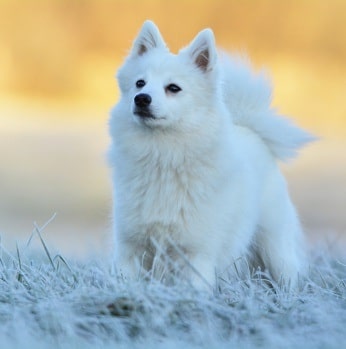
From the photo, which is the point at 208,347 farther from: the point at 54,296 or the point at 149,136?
the point at 149,136

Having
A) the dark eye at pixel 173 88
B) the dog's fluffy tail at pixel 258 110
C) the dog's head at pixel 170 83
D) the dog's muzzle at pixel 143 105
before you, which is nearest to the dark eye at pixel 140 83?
the dog's head at pixel 170 83

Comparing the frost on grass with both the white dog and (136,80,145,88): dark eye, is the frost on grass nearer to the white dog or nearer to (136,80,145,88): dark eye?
the white dog

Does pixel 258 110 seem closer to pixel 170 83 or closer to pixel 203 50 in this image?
pixel 203 50

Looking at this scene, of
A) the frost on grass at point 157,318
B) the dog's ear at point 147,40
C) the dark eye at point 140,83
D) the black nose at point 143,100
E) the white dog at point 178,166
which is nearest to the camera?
the frost on grass at point 157,318

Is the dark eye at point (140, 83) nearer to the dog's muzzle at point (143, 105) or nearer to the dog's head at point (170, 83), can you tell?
the dog's head at point (170, 83)

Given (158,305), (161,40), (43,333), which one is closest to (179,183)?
(161,40)

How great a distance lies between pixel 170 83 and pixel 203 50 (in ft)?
1.20

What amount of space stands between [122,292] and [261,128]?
2.44 meters

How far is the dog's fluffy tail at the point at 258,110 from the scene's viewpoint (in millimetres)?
5883

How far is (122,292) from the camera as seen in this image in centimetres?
384

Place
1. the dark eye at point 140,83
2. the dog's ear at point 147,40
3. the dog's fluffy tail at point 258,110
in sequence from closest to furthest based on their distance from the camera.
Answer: the dark eye at point 140,83 → the dog's ear at point 147,40 → the dog's fluffy tail at point 258,110

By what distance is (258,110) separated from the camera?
5.98 meters

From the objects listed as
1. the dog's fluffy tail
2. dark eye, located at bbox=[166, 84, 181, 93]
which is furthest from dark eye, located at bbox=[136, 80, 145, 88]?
the dog's fluffy tail

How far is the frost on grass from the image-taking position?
345cm
